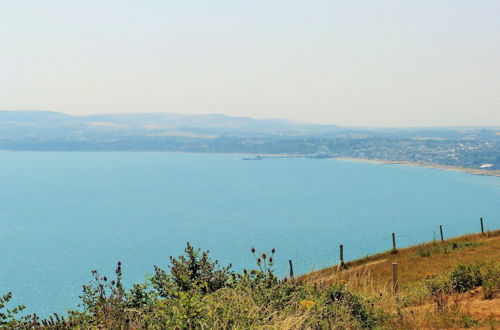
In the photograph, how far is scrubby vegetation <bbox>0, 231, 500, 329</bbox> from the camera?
7125 millimetres

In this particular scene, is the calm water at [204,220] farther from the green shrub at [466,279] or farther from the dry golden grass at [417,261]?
the green shrub at [466,279]

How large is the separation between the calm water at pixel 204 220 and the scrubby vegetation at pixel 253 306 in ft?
65.6

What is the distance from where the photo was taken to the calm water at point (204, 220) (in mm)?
70438

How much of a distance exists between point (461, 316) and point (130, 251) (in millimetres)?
74593

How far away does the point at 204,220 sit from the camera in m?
104

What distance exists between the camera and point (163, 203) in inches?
5143

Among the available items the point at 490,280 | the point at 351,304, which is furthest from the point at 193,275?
the point at 490,280

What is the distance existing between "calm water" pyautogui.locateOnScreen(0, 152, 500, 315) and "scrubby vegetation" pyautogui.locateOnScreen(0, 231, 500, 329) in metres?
20.0

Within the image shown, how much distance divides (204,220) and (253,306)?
97.3m

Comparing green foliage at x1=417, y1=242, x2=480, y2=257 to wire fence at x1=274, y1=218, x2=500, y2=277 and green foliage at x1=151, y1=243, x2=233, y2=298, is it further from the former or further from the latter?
wire fence at x1=274, y1=218, x2=500, y2=277

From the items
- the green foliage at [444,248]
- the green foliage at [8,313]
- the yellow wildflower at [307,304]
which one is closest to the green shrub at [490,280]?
the yellow wildflower at [307,304]

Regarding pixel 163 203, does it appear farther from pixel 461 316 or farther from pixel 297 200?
pixel 461 316

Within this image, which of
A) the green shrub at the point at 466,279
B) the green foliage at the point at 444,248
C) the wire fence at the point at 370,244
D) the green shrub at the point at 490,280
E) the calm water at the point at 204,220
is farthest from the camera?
the calm water at the point at 204,220

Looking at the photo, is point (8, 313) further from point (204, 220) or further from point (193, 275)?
point (204, 220)
